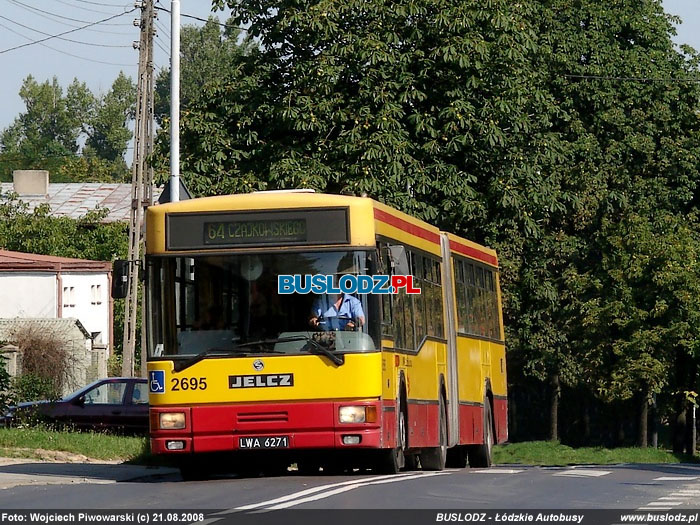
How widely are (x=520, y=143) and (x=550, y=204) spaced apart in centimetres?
143

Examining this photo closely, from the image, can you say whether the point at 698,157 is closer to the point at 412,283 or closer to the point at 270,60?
the point at 270,60

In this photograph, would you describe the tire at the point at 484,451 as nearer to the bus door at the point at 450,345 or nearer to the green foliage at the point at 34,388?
the bus door at the point at 450,345

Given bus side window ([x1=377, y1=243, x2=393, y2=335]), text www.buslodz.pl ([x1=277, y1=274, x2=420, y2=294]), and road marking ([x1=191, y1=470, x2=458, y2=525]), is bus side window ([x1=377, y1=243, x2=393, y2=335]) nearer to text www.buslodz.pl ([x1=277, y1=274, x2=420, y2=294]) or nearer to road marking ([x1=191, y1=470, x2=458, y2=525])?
text www.buslodz.pl ([x1=277, y1=274, x2=420, y2=294])

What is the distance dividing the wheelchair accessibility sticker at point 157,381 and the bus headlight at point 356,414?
74.4 inches

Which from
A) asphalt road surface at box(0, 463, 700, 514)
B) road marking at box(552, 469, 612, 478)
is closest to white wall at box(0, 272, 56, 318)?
asphalt road surface at box(0, 463, 700, 514)

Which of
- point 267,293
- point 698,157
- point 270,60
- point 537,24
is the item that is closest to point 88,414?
point 270,60

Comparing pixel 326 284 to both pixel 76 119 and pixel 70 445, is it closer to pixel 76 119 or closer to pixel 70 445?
pixel 70 445

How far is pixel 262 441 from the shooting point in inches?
637

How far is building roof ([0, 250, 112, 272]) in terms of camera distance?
181ft

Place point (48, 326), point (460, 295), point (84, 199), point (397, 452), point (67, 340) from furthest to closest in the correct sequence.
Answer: point (84, 199) → point (67, 340) → point (48, 326) → point (460, 295) → point (397, 452)

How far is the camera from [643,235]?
4466cm

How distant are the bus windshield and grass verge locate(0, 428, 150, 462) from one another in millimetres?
6504

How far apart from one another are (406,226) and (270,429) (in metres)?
3.53

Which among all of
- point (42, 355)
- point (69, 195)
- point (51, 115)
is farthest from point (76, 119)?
point (42, 355)
